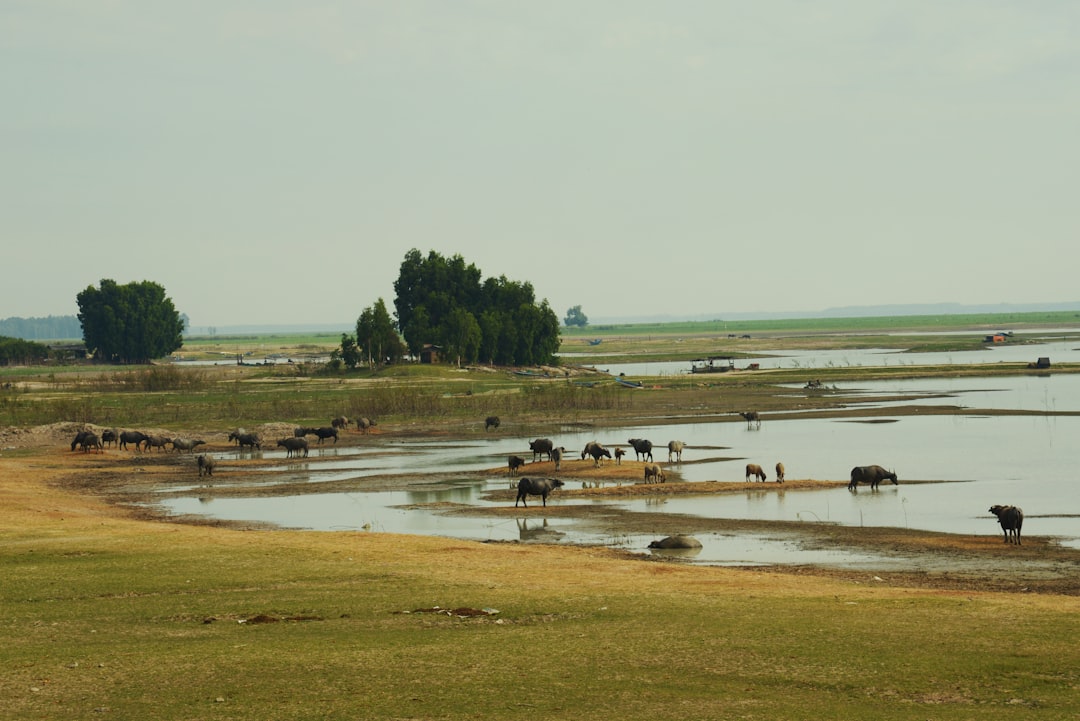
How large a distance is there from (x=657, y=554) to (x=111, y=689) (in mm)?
18613

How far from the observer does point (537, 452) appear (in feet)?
183

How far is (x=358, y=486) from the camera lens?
164 feet

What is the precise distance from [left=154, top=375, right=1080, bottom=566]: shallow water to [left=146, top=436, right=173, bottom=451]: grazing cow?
27.7 feet

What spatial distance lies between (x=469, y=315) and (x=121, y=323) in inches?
2637

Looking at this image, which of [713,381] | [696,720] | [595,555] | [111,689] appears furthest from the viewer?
[713,381]

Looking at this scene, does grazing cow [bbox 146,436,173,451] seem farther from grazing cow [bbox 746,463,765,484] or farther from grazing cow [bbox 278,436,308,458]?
grazing cow [bbox 746,463,765,484]

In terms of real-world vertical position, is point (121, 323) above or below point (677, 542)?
above

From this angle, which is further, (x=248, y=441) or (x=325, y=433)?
(x=325, y=433)

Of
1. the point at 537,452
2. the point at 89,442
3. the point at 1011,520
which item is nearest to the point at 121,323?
the point at 89,442

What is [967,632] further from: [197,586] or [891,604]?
[197,586]

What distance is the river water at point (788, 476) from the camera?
36.5m

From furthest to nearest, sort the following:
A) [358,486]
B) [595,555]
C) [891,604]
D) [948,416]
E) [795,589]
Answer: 1. [948,416]
2. [358,486]
3. [595,555]
4. [795,589]
5. [891,604]

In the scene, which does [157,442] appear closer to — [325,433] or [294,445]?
[325,433]

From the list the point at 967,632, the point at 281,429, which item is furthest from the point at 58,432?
the point at 967,632
